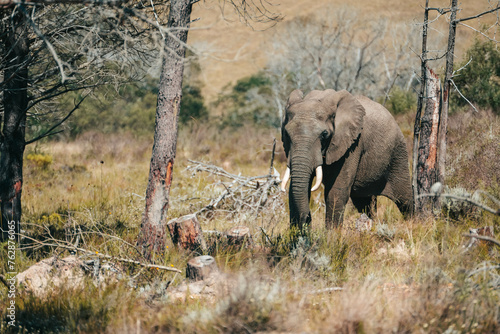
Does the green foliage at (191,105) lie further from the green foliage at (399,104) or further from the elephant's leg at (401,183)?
the elephant's leg at (401,183)

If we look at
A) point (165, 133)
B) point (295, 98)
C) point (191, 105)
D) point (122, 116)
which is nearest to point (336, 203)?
point (295, 98)

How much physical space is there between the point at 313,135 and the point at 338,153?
56 centimetres

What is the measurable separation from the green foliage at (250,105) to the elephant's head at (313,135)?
2236cm

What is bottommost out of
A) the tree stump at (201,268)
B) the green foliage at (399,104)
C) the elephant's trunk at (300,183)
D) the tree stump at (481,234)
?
the tree stump at (201,268)

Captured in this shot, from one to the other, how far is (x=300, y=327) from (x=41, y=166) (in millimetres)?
10723

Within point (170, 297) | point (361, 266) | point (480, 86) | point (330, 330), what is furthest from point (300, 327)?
point (480, 86)

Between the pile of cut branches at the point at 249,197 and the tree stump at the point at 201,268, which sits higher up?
the tree stump at the point at 201,268

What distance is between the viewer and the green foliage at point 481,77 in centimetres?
1497

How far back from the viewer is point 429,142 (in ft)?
23.5

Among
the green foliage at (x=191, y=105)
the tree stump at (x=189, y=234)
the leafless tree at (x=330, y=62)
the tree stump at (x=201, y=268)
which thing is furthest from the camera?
the leafless tree at (x=330, y=62)

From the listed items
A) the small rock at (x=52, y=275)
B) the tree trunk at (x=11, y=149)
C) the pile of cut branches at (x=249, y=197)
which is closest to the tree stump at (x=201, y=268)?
the small rock at (x=52, y=275)

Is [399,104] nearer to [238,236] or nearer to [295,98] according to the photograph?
[295,98]

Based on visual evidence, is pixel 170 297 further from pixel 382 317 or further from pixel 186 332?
pixel 382 317

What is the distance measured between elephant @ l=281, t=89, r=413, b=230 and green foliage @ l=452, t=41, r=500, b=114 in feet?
29.3
